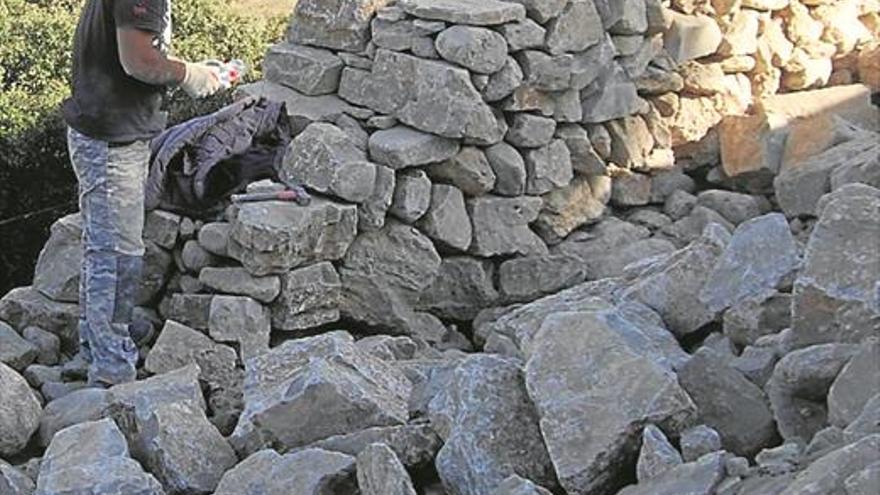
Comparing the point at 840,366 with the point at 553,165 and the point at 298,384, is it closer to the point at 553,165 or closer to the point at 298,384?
the point at 298,384

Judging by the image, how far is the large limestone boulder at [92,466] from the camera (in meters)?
4.16

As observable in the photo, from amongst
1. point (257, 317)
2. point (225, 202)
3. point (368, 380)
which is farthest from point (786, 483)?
point (225, 202)

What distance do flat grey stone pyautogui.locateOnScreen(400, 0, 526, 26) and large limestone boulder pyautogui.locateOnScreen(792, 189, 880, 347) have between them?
2.95m

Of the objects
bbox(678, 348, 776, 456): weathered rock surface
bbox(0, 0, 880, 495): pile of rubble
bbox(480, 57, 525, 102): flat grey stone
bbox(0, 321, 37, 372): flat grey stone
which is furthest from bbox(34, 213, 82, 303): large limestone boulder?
bbox(678, 348, 776, 456): weathered rock surface

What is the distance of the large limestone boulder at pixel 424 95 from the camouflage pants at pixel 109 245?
1538 millimetres

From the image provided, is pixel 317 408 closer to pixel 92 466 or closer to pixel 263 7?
pixel 92 466

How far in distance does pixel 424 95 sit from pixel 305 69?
568 millimetres

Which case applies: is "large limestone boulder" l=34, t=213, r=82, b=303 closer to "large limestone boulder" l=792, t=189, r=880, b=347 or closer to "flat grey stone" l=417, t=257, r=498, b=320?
"flat grey stone" l=417, t=257, r=498, b=320

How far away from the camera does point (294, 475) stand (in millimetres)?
3998

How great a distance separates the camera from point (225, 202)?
6574 mm

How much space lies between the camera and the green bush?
8.05 metres

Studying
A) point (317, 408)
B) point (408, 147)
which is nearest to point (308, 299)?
point (408, 147)

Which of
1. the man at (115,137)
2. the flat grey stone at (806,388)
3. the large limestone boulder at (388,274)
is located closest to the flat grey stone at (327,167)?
the large limestone boulder at (388,274)

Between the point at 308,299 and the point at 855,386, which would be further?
the point at 308,299
